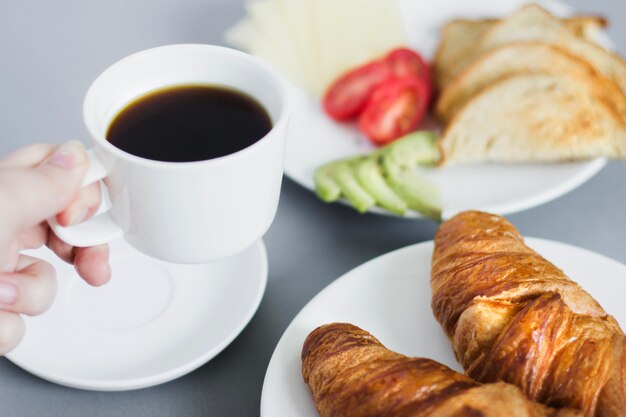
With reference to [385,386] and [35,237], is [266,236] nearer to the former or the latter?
[35,237]

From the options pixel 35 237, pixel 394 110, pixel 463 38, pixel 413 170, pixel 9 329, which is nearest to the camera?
pixel 9 329

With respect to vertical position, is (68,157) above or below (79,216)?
above

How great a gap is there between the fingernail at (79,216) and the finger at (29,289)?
115 mm

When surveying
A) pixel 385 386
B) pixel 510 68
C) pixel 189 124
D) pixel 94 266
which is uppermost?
pixel 189 124

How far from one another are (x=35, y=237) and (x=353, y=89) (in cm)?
106

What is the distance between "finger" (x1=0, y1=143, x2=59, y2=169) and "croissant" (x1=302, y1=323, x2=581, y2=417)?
62cm

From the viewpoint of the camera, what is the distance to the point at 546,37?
2.20 meters

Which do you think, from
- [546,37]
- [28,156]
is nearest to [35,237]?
[28,156]

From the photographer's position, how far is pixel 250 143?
120cm

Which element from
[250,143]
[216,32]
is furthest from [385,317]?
[216,32]

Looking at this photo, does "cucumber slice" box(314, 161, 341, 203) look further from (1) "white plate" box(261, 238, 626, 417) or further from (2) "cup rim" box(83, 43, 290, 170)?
(2) "cup rim" box(83, 43, 290, 170)

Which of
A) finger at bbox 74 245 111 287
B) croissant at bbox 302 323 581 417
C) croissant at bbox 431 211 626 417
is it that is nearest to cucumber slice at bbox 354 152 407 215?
croissant at bbox 431 211 626 417

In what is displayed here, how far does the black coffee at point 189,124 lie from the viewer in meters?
1.17

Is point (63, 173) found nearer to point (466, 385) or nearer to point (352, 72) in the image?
point (466, 385)
